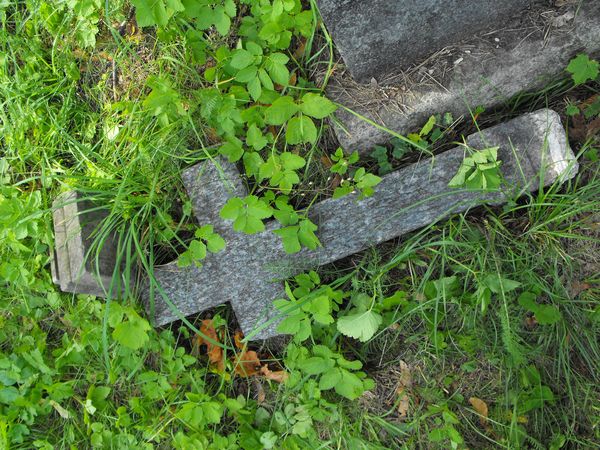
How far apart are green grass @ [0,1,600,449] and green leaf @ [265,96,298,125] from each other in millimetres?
135

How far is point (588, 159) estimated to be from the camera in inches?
83.1

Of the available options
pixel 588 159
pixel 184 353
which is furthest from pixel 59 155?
pixel 588 159

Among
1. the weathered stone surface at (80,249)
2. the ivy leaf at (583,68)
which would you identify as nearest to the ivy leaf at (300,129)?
the weathered stone surface at (80,249)

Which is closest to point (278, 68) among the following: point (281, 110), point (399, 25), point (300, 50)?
point (281, 110)

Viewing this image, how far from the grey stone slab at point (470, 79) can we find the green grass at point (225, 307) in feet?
0.37

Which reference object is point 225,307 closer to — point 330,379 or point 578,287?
point 330,379

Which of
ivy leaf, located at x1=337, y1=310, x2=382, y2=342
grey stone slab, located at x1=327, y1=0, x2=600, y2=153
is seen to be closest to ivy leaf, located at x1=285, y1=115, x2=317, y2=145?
grey stone slab, located at x1=327, y1=0, x2=600, y2=153

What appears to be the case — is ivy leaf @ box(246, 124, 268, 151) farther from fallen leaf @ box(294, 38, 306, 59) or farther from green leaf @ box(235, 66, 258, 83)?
fallen leaf @ box(294, 38, 306, 59)

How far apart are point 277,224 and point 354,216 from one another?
334 millimetres

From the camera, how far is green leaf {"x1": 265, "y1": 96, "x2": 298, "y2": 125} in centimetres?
206

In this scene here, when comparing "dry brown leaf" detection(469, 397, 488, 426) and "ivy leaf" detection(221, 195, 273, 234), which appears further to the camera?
"dry brown leaf" detection(469, 397, 488, 426)

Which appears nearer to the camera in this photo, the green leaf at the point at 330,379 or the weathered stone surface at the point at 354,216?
the weathered stone surface at the point at 354,216

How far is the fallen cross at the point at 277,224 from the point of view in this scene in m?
2.02

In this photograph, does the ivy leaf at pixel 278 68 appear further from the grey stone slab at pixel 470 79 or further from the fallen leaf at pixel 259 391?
the fallen leaf at pixel 259 391
